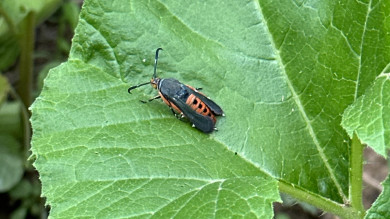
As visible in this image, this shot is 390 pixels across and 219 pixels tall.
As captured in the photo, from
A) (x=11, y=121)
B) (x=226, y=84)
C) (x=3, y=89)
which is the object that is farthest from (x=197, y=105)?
(x=11, y=121)

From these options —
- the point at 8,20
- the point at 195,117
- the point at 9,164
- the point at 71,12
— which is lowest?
the point at 9,164

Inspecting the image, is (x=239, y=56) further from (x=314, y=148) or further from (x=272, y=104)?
(x=314, y=148)

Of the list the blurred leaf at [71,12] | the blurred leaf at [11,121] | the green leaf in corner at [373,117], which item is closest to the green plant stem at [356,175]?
the green leaf in corner at [373,117]

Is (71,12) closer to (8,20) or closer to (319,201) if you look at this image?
(8,20)

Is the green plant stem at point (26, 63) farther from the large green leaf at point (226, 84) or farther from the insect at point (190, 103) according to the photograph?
the insect at point (190, 103)

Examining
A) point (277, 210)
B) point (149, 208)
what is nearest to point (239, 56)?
point (149, 208)

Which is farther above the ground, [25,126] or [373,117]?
[373,117]

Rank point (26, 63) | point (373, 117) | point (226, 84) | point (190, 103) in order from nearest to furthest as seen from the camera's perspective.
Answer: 1. point (373, 117)
2. point (190, 103)
3. point (226, 84)
4. point (26, 63)
